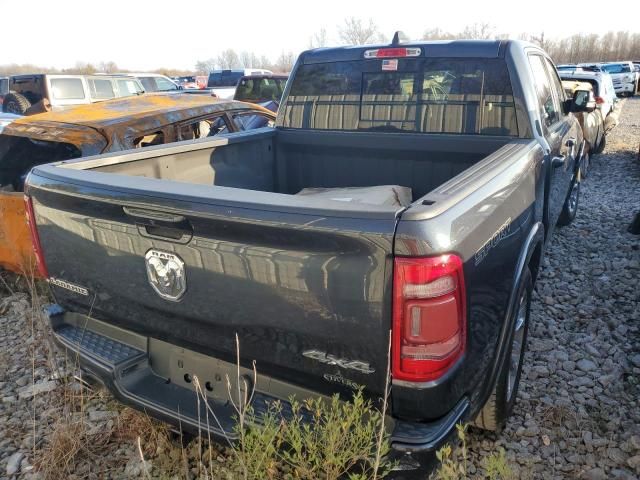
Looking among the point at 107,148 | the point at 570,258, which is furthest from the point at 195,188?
the point at 570,258

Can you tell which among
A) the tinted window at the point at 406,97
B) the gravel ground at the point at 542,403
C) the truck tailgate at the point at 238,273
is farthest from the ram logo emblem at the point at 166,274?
the tinted window at the point at 406,97

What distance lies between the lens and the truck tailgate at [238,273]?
1.67m

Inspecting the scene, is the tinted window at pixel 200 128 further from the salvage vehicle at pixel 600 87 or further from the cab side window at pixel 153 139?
the salvage vehicle at pixel 600 87

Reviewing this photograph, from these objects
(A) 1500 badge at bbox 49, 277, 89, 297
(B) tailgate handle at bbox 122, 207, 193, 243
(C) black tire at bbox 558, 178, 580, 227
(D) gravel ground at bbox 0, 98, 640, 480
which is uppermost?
(B) tailgate handle at bbox 122, 207, 193, 243

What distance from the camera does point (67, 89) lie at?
14047 mm

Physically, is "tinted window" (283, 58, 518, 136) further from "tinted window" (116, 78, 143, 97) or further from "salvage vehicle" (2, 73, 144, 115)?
"tinted window" (116, 78, 143, 97)

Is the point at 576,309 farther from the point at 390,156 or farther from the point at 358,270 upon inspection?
the point at 358,270

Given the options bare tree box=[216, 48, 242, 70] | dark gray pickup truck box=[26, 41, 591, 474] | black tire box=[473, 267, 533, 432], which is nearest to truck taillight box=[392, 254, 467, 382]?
dark gray pickup truck box=[26, 41, 591, 474]

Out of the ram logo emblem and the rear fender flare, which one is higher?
the ram logo emblem

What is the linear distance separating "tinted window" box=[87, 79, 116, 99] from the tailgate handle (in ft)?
47.3

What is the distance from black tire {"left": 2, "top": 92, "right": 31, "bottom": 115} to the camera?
1413 cm

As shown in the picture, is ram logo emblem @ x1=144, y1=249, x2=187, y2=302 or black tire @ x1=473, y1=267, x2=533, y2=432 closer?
ram logo emblem @ x1=144, y1=249, x2=187, y2=302

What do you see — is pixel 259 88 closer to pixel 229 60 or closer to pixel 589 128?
pixel 589 128

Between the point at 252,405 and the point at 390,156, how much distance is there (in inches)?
90.6
